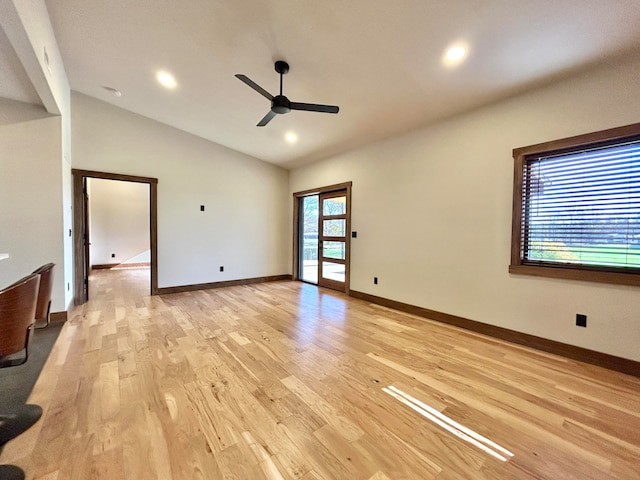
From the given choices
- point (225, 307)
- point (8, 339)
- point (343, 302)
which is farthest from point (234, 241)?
point (8, 339)

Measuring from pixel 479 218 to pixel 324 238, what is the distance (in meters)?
3.13

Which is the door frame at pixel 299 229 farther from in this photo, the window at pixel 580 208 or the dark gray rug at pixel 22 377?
the dark gray rug at pixel 22 377

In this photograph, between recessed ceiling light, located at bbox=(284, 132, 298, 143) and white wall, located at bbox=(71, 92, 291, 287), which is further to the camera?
recessed ceiling light, located at bbox=(284, 132, 298, 143)

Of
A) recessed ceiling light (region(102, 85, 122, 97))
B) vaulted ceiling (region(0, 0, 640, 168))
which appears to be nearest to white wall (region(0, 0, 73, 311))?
vaulted ceiling (region(0, 0, 640, 168))

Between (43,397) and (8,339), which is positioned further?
(43,397)

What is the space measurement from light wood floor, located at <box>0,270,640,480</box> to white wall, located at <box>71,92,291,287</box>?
2.20 metres

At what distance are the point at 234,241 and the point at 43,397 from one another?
407 centimetres

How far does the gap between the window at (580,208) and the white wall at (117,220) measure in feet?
32.7

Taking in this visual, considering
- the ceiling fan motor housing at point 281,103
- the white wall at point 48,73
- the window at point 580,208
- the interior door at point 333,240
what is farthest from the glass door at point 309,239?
the white wall at point 48,73

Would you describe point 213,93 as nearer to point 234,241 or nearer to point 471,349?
point 234,241

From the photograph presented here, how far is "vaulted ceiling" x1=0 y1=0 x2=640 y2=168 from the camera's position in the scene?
2.07 meters

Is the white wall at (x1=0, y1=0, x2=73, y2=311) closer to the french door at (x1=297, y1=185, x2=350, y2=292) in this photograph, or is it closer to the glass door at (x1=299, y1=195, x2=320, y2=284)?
the french door at (x1=297, y1=185, x2=350, y2=292)

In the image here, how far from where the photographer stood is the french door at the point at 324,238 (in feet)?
17.2

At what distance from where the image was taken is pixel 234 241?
5797 millimetres
